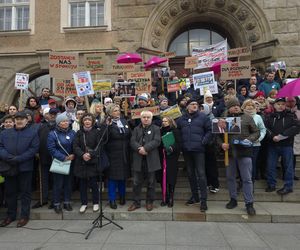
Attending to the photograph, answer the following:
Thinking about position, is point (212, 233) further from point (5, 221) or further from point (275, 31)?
point (275, 31)

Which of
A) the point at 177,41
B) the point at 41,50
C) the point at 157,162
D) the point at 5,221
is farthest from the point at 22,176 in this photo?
the point at 177,41

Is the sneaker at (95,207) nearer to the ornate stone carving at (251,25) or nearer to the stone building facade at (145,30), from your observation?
the stone building facade at (145,30)

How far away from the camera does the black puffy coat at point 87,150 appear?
19.0 ft

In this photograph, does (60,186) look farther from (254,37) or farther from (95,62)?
(254,37)

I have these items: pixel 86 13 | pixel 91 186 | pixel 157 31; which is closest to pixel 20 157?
pixel 91 186

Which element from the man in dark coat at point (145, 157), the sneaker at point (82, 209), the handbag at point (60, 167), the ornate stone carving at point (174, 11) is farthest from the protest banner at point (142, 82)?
the ornate stone carving at point (174, 11)

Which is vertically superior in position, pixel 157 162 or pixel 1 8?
pixel 1 8

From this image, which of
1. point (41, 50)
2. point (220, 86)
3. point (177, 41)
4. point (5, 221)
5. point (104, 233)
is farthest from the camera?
point (177, 41)

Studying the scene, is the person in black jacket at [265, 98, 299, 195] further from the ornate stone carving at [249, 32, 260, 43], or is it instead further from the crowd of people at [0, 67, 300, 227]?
the ornate stone carving at [249, 32, 260, 43]

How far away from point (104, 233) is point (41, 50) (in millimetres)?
9512

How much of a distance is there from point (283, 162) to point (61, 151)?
4328 mm

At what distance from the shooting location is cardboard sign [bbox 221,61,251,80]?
329 inches

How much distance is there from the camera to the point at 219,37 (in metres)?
13.3

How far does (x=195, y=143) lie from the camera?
588 centimetres
